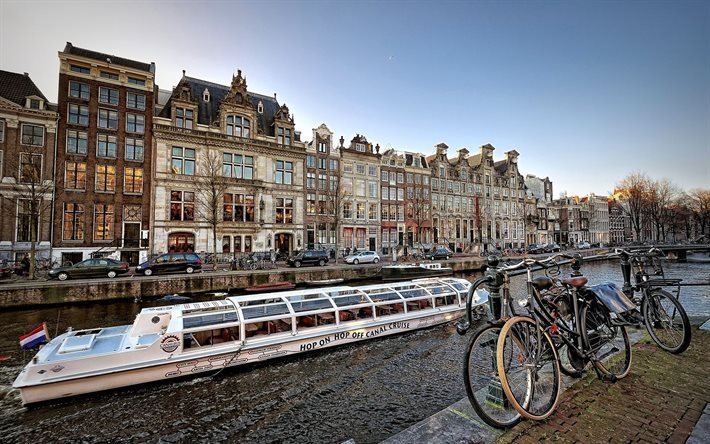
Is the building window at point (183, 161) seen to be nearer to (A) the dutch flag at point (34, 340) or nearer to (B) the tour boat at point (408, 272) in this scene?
(B) the tour boat at point (408, 272)

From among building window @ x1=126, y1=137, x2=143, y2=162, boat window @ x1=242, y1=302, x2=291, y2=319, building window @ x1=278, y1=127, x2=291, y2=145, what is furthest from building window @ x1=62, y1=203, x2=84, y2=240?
boat window @ x1=242, y1=302, x2=291, y2=319

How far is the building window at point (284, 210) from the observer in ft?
136

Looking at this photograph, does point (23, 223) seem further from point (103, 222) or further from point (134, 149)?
point (134, 149)

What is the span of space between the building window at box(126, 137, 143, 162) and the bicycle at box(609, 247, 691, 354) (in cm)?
4032

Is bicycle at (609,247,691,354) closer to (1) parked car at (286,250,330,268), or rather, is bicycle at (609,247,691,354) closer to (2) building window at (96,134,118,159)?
(1) parked car at (286,250,330,268)

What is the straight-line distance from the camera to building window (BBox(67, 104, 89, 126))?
1270 inches

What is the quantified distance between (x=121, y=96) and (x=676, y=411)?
1733 inches

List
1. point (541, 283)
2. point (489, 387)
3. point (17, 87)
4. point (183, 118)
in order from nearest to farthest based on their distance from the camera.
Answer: point (489, 387)
point (541, 283)
point (17, 87)
point (183, 118)

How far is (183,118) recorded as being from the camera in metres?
36.7

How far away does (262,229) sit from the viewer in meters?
39.6

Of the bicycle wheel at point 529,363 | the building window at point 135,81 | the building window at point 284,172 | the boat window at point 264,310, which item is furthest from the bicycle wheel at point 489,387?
the building window at point 135,81

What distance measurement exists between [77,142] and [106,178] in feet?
13.7

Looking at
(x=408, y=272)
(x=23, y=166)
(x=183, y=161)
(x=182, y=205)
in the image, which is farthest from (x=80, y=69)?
(x=408, y=272)

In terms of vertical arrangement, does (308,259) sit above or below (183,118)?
below
